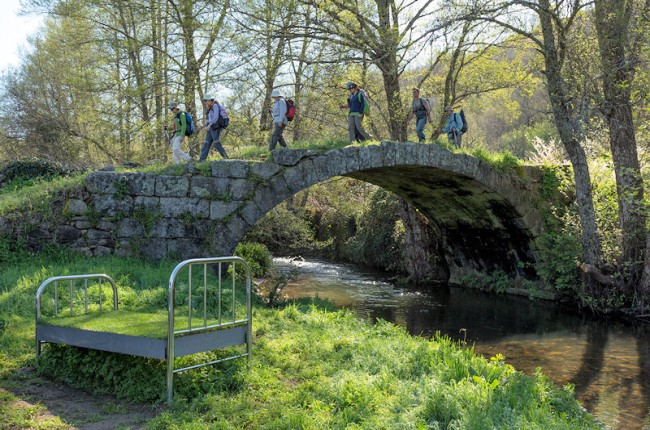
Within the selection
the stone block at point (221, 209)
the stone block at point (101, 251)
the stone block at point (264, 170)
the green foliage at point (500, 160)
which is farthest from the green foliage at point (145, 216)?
the green foliage at point (500, 160)

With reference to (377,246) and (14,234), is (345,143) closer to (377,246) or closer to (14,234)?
(14,234)

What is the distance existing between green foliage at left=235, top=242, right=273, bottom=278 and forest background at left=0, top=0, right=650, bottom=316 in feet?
2.68

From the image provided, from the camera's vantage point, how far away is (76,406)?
439cm

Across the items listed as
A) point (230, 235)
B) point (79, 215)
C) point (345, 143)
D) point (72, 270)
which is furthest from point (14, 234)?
point (345, 143)

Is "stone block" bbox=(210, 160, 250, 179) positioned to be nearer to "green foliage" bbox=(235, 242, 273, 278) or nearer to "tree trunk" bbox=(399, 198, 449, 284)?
"green foliage" bbox=(235, 242, 273, 278)

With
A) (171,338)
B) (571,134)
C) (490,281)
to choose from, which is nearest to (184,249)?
(171,338)

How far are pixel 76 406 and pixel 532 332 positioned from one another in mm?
7713

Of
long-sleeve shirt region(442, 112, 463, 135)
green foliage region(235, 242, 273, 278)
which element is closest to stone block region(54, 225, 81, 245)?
green foliage region(235, 242, 273, 278)

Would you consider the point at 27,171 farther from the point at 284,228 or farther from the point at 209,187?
the point at 209,187

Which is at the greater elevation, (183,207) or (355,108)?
(355,108)

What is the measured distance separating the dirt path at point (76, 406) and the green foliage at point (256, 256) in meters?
9.69

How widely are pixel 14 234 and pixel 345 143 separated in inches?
221

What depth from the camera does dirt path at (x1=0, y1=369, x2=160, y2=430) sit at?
405 centimetres

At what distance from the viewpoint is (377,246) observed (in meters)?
18.7
